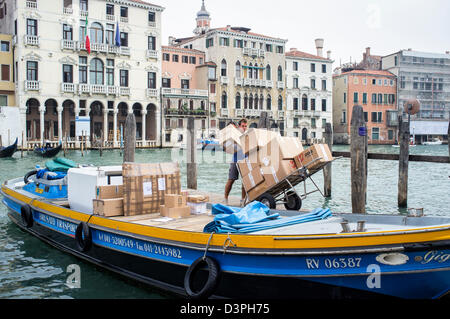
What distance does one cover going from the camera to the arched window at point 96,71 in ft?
129

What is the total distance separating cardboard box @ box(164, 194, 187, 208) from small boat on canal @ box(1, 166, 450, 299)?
0.22 meters

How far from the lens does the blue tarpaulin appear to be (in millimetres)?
5199

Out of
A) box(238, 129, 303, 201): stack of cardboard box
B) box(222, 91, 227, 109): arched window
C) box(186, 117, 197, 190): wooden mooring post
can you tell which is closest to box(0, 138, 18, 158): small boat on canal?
box(186, 117, 197, 190): wooden mooring post

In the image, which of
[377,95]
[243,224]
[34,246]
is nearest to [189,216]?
[243,224]

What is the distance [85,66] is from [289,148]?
33095 millimetres

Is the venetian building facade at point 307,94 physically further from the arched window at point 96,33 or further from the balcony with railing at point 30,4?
the balcony with railing at point 30,4

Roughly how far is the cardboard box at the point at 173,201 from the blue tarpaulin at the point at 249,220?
1.93 feet

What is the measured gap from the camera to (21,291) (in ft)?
19.6

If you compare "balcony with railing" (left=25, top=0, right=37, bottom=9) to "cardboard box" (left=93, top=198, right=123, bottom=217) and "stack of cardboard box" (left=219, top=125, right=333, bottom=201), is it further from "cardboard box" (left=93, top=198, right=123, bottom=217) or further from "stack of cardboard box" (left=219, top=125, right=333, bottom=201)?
"cardboard box" (left=93, top=198, right=123, bottom=217)

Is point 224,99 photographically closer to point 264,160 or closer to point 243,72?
point 243,72

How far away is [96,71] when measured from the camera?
39469 mm

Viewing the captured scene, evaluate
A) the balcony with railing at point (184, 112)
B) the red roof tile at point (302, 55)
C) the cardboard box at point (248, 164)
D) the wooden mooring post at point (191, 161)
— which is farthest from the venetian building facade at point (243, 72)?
the cardboard box at point (248, 164)

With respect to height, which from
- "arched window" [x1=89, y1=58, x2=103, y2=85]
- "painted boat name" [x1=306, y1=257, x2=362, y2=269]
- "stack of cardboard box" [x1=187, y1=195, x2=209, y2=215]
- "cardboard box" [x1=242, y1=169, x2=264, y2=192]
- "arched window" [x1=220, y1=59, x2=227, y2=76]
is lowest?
"painted boat name" [x1=306, y1=257, x2=362, y2=269]

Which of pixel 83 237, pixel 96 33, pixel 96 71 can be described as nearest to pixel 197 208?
pixel 83 237
